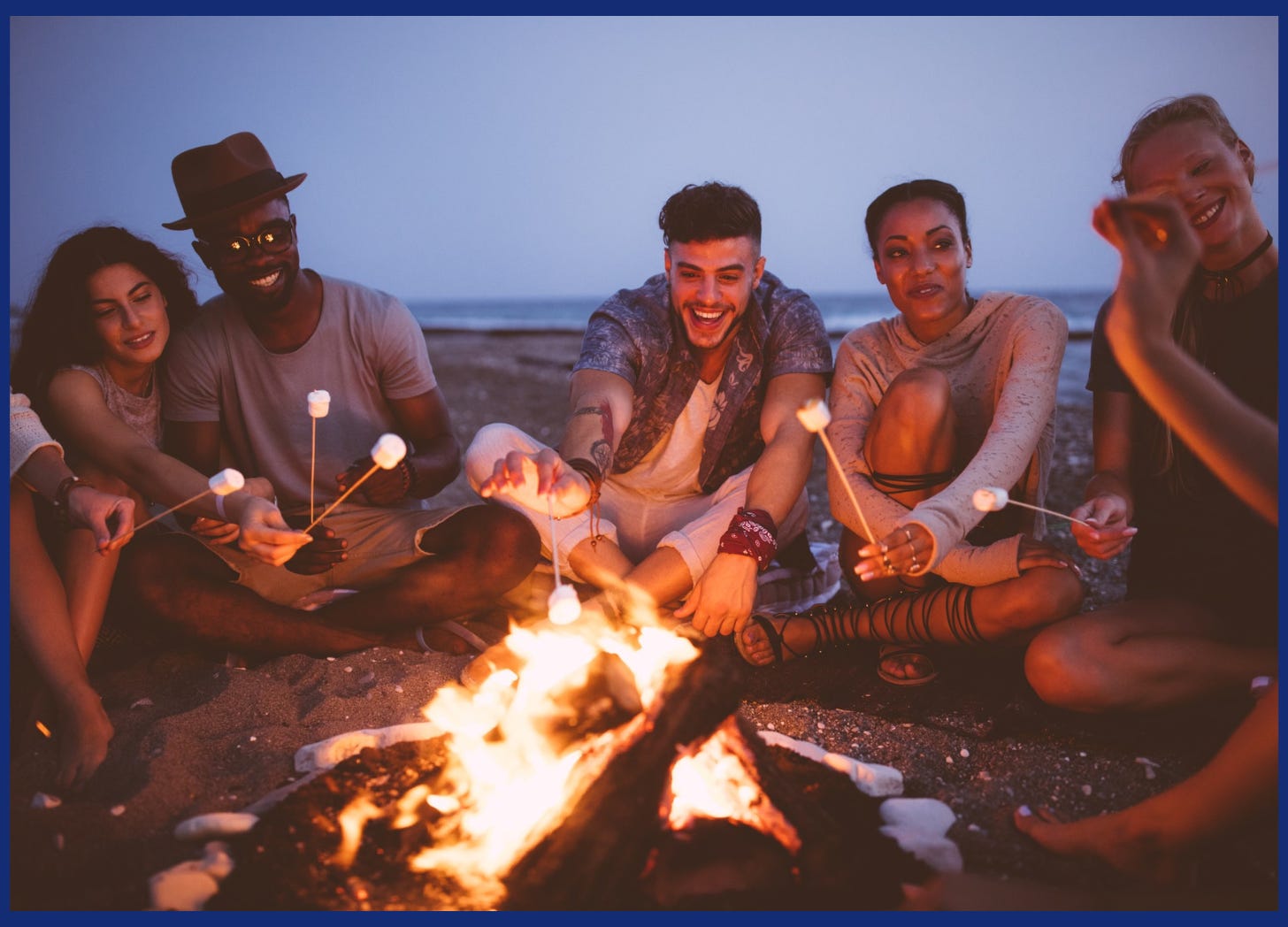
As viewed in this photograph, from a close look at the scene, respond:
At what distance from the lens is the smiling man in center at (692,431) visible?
11.6 ft

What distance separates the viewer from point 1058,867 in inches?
93.7

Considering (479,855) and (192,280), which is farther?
(192,280)

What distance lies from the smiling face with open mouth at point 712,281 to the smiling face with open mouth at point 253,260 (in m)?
1.64

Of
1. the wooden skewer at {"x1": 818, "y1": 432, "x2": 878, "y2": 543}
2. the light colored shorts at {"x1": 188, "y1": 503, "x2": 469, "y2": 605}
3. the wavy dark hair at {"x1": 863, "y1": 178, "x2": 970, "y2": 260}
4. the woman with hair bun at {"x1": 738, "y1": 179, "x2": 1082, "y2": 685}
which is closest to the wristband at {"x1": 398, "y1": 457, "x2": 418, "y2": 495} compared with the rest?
the light colored shorts at {"x1": 188, "y1": 503, "x2": 469, "y2": 605}

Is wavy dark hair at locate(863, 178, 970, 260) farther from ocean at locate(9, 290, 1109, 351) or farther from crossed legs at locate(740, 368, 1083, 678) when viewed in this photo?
ocean at locate(9, 290, 1109, 351)

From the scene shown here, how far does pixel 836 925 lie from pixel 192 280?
11.5ft

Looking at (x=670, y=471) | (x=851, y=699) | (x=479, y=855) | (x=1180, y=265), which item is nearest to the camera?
(x=1180, y=265)

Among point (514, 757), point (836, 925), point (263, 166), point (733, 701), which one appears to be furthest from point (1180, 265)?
point (263, 166)

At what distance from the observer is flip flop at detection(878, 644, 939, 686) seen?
3.47 meters

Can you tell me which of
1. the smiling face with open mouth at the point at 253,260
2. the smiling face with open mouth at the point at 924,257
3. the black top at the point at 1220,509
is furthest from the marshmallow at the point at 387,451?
the black top at the point at 1220,509

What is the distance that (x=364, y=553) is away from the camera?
12.7ft

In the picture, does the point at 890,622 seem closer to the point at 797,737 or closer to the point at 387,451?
the point at 797,737

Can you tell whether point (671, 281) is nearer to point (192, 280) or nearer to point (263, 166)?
point (263, 166)

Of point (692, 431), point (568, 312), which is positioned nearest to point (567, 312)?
point (568, 312)
